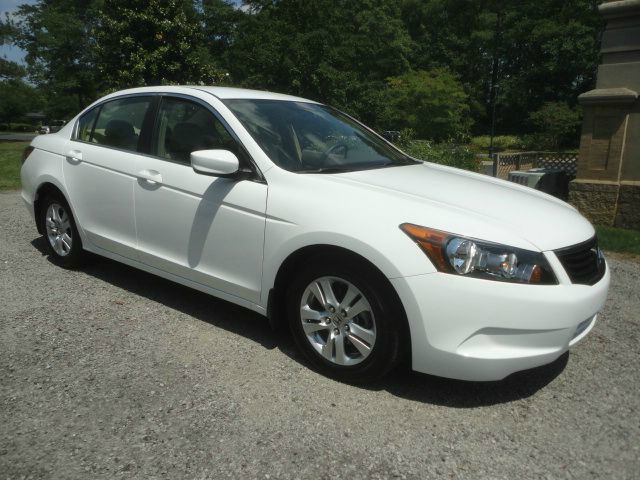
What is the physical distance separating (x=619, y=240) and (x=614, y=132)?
6.58ft

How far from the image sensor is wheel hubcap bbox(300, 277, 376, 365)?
3002 millimetres

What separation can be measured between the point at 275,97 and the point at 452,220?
2.00 m

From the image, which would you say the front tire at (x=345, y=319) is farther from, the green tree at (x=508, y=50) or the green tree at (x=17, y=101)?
the green tree at (x=17, y=101)

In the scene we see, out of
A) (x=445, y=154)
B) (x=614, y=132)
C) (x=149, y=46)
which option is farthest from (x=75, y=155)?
(x=149, y=46)

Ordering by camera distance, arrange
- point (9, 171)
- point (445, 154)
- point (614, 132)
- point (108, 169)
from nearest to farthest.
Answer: point (108, 169), point (614, 132), point (445, 154), point (9, 171)

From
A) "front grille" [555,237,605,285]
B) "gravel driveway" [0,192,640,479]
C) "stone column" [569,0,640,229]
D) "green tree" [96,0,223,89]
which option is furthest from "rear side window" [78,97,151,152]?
"green tree" [96,0,223,89]

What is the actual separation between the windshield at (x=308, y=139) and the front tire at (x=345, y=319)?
0.76 meters

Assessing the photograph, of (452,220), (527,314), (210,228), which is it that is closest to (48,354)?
(210,228)

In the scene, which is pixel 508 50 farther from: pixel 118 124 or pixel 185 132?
pixel 185 132

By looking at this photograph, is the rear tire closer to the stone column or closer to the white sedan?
the white sedan

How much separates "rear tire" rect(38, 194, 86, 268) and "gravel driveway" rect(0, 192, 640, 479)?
0.79 meters

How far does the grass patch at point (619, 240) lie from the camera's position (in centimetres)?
675

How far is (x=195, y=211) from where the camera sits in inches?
143

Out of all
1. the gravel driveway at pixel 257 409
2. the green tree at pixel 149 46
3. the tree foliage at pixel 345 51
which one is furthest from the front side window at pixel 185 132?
the green tree at pixel 149 46
